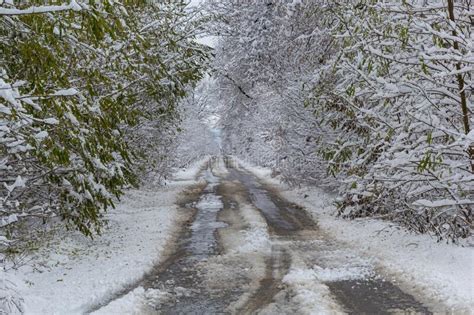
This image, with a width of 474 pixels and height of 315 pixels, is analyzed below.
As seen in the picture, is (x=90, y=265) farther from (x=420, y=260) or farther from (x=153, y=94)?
(x=420, y=260)

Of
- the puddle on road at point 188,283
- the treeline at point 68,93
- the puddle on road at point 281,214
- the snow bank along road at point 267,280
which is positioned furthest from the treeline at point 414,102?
the puddle on road at point 188,283

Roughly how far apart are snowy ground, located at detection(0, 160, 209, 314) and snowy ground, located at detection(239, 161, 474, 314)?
15.0 ft

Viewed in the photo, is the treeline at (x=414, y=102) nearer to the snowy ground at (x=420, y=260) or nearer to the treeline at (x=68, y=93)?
the snowy ground at (x=420, y=260)

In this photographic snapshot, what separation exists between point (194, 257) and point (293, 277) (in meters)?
2.93

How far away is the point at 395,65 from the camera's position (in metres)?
9.21

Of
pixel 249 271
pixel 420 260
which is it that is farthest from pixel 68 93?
pixel 420 260

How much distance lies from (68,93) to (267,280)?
484 centimetres

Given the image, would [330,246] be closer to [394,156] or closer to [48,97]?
[394,156]

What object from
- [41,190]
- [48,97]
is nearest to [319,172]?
[41,190]

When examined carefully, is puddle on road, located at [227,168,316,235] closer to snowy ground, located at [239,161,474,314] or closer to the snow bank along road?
the snow bank along road

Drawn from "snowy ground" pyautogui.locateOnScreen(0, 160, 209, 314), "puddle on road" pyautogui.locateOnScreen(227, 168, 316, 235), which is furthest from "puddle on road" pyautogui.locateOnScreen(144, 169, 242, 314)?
"puddle on road" pyautogui.locateOnScreen(227, 168, 316, 235)

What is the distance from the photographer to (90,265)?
9.85 metres

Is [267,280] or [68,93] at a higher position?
[68,93]

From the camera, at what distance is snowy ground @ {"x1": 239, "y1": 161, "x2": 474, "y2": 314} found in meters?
7.12
